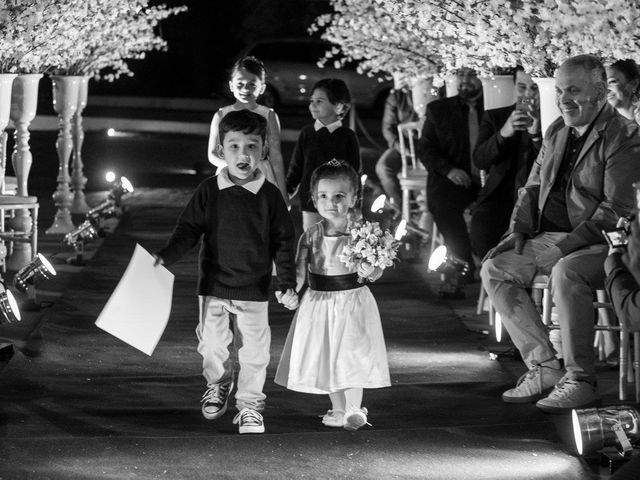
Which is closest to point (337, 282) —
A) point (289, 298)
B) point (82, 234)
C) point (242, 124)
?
point (289, 298)

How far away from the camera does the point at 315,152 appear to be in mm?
8656

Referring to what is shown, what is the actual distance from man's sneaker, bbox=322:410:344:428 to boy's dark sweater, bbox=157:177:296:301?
62 centimetres

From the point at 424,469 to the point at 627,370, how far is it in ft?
5.10

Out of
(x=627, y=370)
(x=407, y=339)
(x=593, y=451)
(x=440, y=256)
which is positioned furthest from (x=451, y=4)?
(x=593, y=451)

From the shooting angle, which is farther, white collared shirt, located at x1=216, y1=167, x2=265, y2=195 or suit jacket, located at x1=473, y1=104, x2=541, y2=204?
suit jacket, located at x1=473, y1=104, x2=541, y2=204

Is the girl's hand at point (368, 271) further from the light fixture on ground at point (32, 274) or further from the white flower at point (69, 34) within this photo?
the white flower at point (69, 34)

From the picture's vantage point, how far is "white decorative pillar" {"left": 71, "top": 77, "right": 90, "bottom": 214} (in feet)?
40.9

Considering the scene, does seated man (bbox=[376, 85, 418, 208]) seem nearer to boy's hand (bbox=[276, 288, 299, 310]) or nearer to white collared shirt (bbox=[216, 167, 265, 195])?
white collared shirt (bbox=[216, 167, 265, 195])

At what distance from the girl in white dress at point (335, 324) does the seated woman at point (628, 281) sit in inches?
49.3

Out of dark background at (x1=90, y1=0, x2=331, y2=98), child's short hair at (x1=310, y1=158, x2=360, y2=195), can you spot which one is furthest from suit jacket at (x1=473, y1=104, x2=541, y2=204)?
dark background at (x1=90, y1=0, x2=331, y2=98)

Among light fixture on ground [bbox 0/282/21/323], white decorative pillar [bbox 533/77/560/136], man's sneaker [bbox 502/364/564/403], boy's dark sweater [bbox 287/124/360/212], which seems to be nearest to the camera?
man's sneaker [bbox 502/364/564/403]

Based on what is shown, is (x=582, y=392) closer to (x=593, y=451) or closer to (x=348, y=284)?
(x=593, y=451)

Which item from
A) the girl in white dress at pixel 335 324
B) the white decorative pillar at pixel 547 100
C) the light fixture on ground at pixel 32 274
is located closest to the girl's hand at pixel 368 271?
the girl in white dress at pixel 335 324

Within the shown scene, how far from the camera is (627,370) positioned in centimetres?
641
